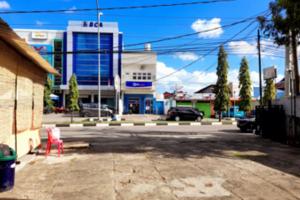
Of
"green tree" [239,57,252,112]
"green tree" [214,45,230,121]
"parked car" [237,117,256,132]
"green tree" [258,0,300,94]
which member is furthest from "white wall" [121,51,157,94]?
"green tree" [258,0,300,94]

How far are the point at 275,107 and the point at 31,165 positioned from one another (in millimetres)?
12907

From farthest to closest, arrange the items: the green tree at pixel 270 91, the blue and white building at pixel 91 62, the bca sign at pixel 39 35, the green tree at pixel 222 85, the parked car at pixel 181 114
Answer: the bca sign at pixel 39 35 < the blue and white building at pixel 91 62 < the green tree at pixel 270 91 < the green tree at pixel 222 85 < the parked car at pixel 181 114

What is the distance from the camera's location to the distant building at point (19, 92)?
8844 millimetres

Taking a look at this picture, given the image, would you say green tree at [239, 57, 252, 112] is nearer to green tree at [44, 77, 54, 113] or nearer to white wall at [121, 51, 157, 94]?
white wall at [121, 51, 157, 94]

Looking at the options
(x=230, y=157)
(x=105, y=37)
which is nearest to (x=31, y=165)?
(x=230, y=157)

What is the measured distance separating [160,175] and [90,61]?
4506 centimetres

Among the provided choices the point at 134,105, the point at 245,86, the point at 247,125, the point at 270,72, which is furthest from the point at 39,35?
the point at 270,72

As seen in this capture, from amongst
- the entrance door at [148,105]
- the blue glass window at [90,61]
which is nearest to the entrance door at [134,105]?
the entrance door at [148,105]

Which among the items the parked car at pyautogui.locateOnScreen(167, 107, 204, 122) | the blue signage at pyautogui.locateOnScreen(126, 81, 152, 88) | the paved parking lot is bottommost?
the paved parking lot

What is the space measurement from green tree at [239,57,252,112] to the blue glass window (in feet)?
65.1

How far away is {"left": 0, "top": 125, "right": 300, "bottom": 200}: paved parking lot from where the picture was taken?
21.6ft

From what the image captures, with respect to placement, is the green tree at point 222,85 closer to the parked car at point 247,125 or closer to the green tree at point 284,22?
the parked car at point 247,125

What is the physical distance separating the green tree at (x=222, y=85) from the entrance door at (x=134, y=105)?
53.0 ft

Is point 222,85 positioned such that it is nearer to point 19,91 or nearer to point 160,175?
point 19,91
